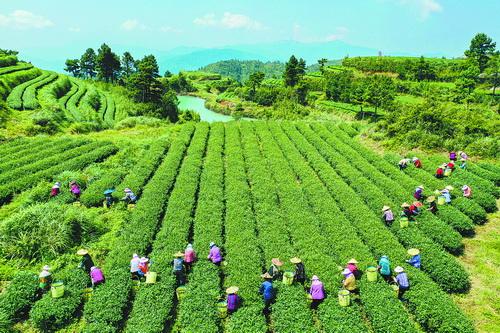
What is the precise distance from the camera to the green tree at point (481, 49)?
67.1 meters

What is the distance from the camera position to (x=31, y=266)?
16.1m

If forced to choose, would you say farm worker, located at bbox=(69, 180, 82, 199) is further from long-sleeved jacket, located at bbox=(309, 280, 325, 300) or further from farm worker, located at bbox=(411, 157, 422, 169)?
farm worker, located at bbox=(411, 157, 422, 169)

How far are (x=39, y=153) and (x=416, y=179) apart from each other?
31.7 meters

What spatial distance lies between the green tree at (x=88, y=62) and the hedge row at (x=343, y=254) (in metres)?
87.5

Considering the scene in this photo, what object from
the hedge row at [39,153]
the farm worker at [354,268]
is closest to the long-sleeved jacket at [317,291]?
the farm worker at [354,268]

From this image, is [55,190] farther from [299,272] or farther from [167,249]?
[299,272]

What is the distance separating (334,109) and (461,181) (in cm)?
4366

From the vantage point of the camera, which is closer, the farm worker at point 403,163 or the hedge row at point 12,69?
the farm worker at point 403,163

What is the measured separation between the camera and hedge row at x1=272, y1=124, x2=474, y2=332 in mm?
12523

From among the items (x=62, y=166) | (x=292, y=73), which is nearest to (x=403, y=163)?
(x=62, y=166)

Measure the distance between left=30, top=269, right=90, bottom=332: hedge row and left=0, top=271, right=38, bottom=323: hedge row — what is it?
562 mm

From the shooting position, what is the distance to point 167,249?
1670 centimetres

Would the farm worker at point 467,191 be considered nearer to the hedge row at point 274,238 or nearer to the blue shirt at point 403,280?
the blue shirt at point 403,280

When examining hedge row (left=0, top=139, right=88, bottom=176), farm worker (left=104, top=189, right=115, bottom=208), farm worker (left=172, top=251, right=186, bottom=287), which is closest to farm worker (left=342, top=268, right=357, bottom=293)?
farm worker (left=172, top=251, right=186, bottom=287)
